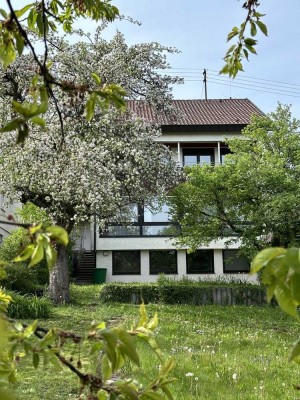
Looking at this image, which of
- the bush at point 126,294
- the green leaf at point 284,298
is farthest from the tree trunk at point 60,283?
the green leaf at point 284,298

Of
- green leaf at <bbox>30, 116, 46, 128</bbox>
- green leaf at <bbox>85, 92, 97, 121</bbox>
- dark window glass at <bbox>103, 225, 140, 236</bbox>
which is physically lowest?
green leaf at <bbox>30, 116, 46, 128</bbox>

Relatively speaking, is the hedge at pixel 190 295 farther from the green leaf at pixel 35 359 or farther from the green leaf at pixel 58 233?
the green leaf at pixel 58 233

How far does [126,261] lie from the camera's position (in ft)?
90.0

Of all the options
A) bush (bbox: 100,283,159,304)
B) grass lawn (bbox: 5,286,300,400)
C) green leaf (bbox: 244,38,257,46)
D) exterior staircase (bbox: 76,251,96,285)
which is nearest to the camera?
green leaf (bbox: 244,38,257,46)

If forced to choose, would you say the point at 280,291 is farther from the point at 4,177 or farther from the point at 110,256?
the point at 110,256

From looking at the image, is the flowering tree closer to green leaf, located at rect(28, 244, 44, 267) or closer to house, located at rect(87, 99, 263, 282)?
house, located at rect(87, 99, 263, 282)

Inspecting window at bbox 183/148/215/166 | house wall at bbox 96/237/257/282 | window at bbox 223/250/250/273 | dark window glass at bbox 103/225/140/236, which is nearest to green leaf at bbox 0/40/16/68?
house wall at bbox 96/237/257/282

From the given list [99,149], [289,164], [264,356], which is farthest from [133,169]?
[264,356]

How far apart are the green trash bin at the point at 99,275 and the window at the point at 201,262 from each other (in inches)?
181

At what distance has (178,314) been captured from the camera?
13.3m

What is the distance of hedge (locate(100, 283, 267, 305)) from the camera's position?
55.2 ft

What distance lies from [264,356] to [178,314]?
634cm

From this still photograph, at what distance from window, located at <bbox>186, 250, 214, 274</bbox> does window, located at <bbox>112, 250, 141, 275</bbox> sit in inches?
109

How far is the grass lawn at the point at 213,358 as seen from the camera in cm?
499
